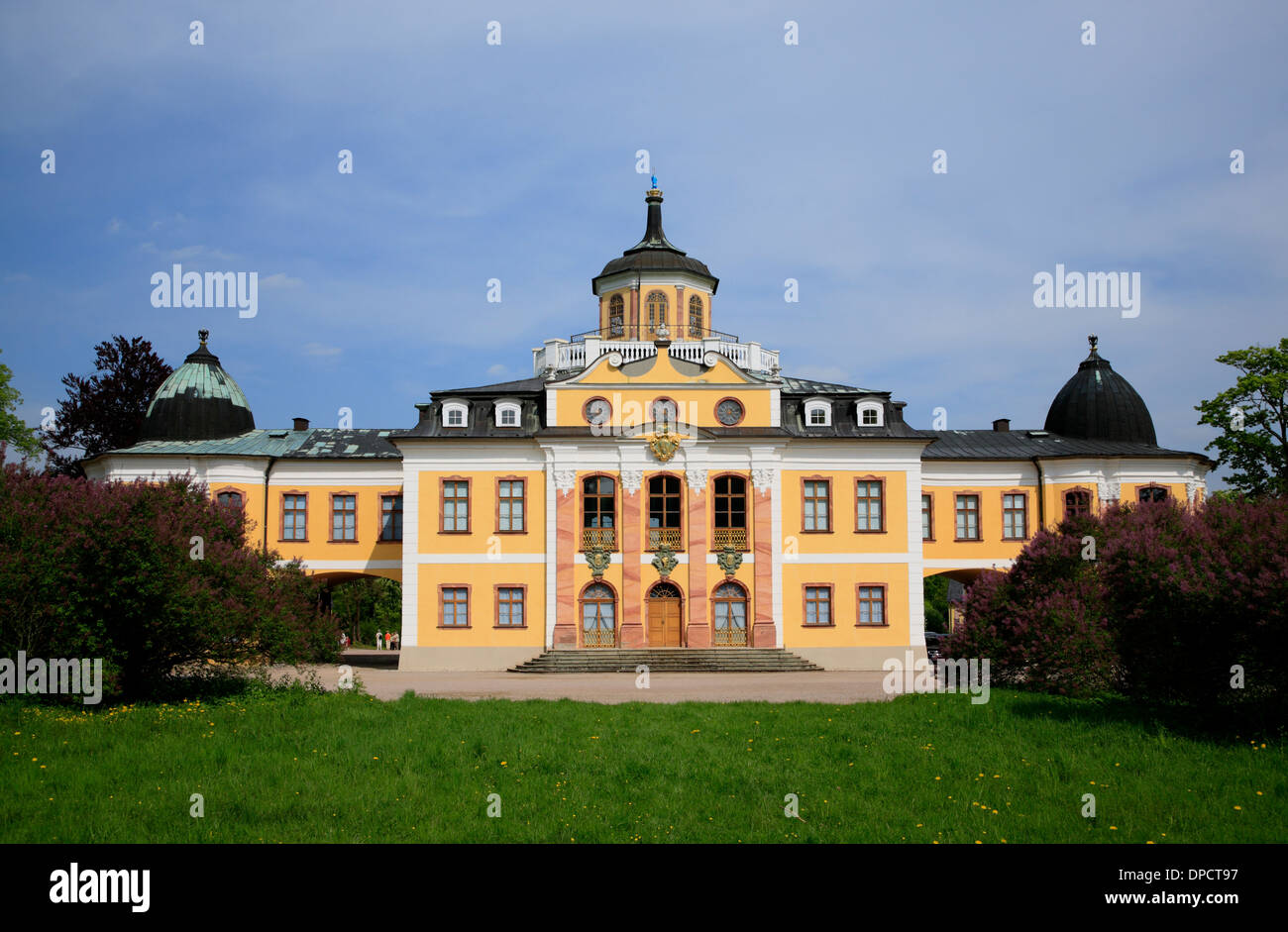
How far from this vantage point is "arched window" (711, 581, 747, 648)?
36250 millimetres

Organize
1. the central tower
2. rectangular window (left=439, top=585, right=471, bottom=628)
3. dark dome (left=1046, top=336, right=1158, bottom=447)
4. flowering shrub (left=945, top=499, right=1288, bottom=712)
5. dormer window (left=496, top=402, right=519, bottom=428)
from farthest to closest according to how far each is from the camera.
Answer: the central tower, dark dome (left=1046, top=336, right=1158, bottom=447), dormer window (left=496, top=402, right=519, bottom=428), rectangular window (left=439, top=585, right=471, bottom=628), flowering shrub (left=945, top=499, right=1288, bottom=712)

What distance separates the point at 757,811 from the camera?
11250mm

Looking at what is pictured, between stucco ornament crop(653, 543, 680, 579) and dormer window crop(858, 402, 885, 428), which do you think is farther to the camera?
dormer window crop(858, 402, 885, 428)

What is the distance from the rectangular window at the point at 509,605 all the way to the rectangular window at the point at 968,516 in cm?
1754

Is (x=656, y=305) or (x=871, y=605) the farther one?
(x=656, y=305)

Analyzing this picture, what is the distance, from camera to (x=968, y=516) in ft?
132

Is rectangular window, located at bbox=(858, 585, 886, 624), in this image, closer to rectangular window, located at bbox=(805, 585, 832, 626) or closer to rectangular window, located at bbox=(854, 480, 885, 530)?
rectangular window, located at bbox=(805, 585, 832, 626)

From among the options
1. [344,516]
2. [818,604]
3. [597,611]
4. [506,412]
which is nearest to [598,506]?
[597,611]

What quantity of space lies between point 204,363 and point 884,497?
2859 centimetres

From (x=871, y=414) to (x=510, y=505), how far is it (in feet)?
46.3

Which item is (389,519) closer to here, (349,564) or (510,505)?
(349,564)

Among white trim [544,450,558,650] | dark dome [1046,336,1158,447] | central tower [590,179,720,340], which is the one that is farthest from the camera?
central tower [590,179,720,340]

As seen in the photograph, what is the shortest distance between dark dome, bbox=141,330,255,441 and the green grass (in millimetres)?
25448

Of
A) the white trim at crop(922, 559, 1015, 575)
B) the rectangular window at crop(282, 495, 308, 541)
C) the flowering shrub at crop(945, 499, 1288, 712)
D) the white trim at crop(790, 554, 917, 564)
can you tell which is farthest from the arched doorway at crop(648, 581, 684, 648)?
the flowering shrub at crop(945, 499, 1288, 712)
